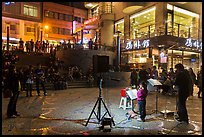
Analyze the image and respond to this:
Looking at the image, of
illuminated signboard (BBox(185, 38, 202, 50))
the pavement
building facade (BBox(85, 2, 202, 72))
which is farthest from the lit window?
the pavement

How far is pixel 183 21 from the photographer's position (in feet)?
84.4

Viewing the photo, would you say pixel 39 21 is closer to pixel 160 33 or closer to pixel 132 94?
pixel 160 33

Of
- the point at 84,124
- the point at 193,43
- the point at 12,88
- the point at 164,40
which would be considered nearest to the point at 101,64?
the point at 84,124

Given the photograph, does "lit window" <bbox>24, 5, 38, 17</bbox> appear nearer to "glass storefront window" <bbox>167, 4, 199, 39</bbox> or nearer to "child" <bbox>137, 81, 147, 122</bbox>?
"glass storefront window" <bbox>167, 4, 199, 39</bbox>

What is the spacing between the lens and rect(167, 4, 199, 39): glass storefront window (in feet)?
74.4

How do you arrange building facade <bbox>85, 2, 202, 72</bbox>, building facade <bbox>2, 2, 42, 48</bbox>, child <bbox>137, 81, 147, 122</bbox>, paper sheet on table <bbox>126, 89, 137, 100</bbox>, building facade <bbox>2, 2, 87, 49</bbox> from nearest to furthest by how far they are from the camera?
child <bbox>137, 81, 147, 122</bbox> → paper sheet on table <bbox>126, 89, 137, 100</bbox> → building facade <bbox>85, 2, 202, 72</bbox> → building facade <bbox>2, 2, 42, 48</bbox> → building facade <bbox>2, 2, 87, 49</bbox>

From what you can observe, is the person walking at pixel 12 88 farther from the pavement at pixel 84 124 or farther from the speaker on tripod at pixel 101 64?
the speaker on tripod at pixel 101 64

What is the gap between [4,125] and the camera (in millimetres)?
6293

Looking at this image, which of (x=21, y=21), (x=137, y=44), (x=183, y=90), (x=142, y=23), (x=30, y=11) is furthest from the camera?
(x=30, y=11)

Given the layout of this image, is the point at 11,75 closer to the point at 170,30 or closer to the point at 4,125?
the point at 4,125

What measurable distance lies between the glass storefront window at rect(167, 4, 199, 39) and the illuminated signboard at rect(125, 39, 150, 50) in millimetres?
2830

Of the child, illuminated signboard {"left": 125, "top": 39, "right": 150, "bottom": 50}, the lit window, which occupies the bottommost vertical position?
the child

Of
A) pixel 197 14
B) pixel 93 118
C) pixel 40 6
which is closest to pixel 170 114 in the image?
pixel 93 118

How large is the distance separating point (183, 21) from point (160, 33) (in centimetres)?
630
